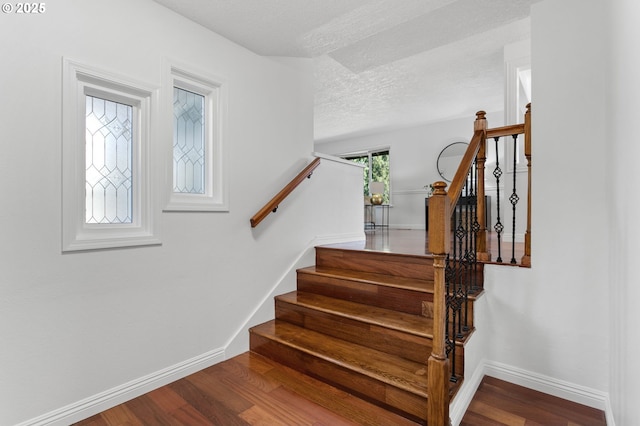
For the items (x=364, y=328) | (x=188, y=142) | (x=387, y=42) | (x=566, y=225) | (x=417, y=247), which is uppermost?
(x=387, y=42)

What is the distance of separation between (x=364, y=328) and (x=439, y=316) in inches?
26.3

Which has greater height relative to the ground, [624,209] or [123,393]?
[624,209]

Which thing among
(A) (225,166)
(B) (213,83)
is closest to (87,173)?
Result: (A) (225,166)

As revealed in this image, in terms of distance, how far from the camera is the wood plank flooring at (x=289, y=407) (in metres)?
1.63

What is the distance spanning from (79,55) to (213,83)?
2.60 ft

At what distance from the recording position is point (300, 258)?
9.62 feet

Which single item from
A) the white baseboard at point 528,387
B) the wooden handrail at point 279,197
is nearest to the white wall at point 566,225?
the white baseboard at point 528,387

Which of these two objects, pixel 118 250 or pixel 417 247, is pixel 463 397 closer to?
pixel 417 247

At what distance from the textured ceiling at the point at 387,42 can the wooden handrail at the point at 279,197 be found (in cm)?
102

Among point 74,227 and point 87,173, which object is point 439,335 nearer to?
point 74,227

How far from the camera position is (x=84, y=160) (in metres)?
1.72

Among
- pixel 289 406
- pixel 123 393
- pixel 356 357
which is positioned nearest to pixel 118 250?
pixel 123 393

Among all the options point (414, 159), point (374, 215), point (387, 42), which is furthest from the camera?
point (374, 215)

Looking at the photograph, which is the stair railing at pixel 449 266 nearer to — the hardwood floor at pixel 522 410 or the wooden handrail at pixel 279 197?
the hardwood floor at pixel 522 410
